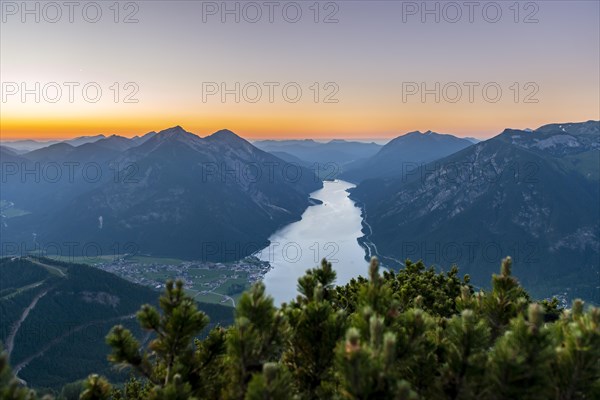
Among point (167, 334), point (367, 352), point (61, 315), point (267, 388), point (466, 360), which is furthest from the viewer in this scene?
point (61, 315)

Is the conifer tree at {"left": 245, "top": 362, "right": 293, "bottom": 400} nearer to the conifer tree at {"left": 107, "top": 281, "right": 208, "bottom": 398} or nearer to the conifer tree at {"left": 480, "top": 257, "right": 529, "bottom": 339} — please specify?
the conifer tree at {"left": 107, "top": 281, "right": 208, "bottom": 398}

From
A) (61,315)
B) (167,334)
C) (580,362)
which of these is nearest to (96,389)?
(167,334)

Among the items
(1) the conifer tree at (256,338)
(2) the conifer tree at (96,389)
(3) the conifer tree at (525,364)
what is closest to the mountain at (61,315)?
(2) the conifer tree at (96,389)

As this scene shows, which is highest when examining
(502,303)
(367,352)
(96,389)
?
(367,352)

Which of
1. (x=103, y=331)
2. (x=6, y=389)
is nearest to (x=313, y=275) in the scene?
(x=6, y=389)

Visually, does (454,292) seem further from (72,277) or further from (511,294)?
(72,277)

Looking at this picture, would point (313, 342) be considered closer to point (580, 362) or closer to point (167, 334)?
point (167, 334)

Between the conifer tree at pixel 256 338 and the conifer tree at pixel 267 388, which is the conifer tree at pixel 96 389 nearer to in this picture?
the conifer tree at pixel 256 338
